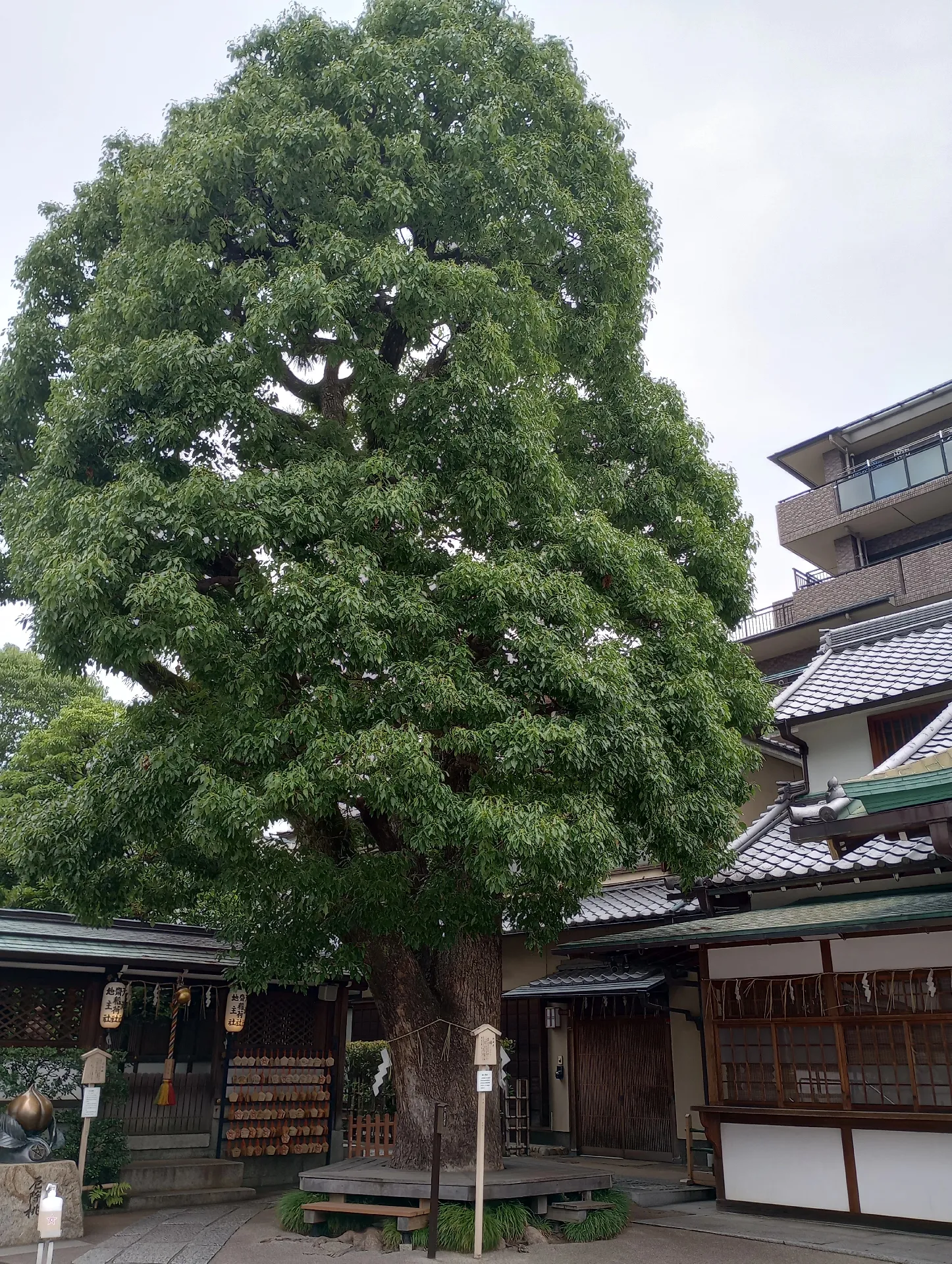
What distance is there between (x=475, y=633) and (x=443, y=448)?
2291 mm

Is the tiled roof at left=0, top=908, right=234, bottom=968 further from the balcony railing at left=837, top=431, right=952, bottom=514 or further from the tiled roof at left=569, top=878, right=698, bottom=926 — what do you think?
the balcony railing at left=837, top=431, right=952, bottom=514

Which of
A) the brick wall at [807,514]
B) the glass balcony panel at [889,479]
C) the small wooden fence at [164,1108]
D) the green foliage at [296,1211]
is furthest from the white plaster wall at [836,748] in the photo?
the brick wall at [807,514]

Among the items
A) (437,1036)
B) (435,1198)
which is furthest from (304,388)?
(435,1198)

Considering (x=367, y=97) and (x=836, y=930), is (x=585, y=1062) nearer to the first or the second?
(x=836, y=930)

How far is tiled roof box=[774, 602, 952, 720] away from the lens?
40.8ft

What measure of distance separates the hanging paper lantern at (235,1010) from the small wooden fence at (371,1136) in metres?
2.49

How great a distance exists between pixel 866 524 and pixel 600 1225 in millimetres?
22496

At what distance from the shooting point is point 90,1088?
11320 mm

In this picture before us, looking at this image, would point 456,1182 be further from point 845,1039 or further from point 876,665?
point 876,665

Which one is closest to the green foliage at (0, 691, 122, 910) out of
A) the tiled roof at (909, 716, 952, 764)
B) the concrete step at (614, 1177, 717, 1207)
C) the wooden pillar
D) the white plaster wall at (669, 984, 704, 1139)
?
the wooden pillar

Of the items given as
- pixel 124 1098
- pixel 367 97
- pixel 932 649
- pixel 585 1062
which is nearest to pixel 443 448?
pixel 367 97

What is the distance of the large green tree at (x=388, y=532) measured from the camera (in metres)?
9.10

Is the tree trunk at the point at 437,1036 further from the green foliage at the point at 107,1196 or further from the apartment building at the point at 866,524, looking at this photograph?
the apartment building at the point at 866,524

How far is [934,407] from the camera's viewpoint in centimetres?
Answer: 2592
